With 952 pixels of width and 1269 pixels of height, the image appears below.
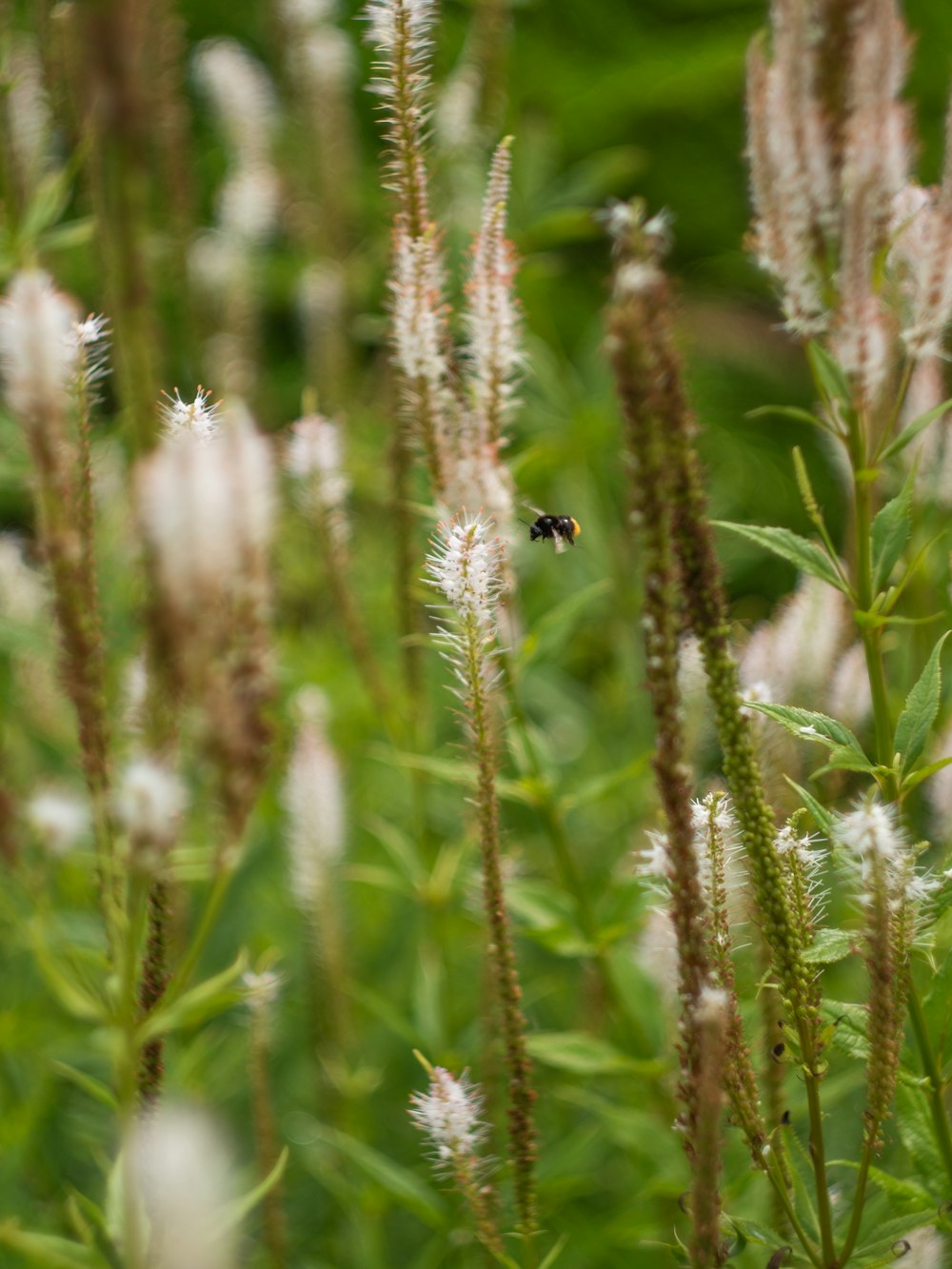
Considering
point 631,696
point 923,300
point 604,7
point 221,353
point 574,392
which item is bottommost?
point 923,300

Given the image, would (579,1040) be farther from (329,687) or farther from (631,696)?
(329,687)

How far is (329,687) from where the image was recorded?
164 centimetres

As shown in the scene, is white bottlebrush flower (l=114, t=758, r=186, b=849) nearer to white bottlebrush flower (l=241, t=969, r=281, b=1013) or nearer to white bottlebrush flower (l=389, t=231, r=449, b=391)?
white bottlebrush flower (l=241, t=969, r=281, b=1013)

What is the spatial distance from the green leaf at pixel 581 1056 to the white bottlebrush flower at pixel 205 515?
0.54m

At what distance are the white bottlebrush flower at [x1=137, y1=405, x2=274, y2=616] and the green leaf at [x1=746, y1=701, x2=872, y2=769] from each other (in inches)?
10.7

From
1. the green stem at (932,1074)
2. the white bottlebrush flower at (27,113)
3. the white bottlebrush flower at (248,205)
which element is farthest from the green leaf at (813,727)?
the white bottlebrush flower at (248,205)

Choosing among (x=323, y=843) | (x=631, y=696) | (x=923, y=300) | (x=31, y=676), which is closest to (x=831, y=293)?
(x=923, y=300)

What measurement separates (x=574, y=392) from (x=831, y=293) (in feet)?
3.46

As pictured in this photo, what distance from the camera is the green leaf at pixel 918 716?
58 centimetres

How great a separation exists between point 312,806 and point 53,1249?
20.0 inches

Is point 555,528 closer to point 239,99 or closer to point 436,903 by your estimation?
A: point 436,903

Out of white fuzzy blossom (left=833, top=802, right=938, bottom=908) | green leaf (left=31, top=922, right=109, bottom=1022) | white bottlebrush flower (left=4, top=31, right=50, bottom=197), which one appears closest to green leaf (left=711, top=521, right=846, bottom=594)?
white fuzzy blossom (left=833, top=802, right=938, bottom=908)

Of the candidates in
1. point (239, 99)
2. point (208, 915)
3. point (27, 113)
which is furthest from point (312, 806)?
point (239, 99)

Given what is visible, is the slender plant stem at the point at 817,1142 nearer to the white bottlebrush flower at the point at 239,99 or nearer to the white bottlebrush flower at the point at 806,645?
the white bottlebrush flower at the point at 806,645
